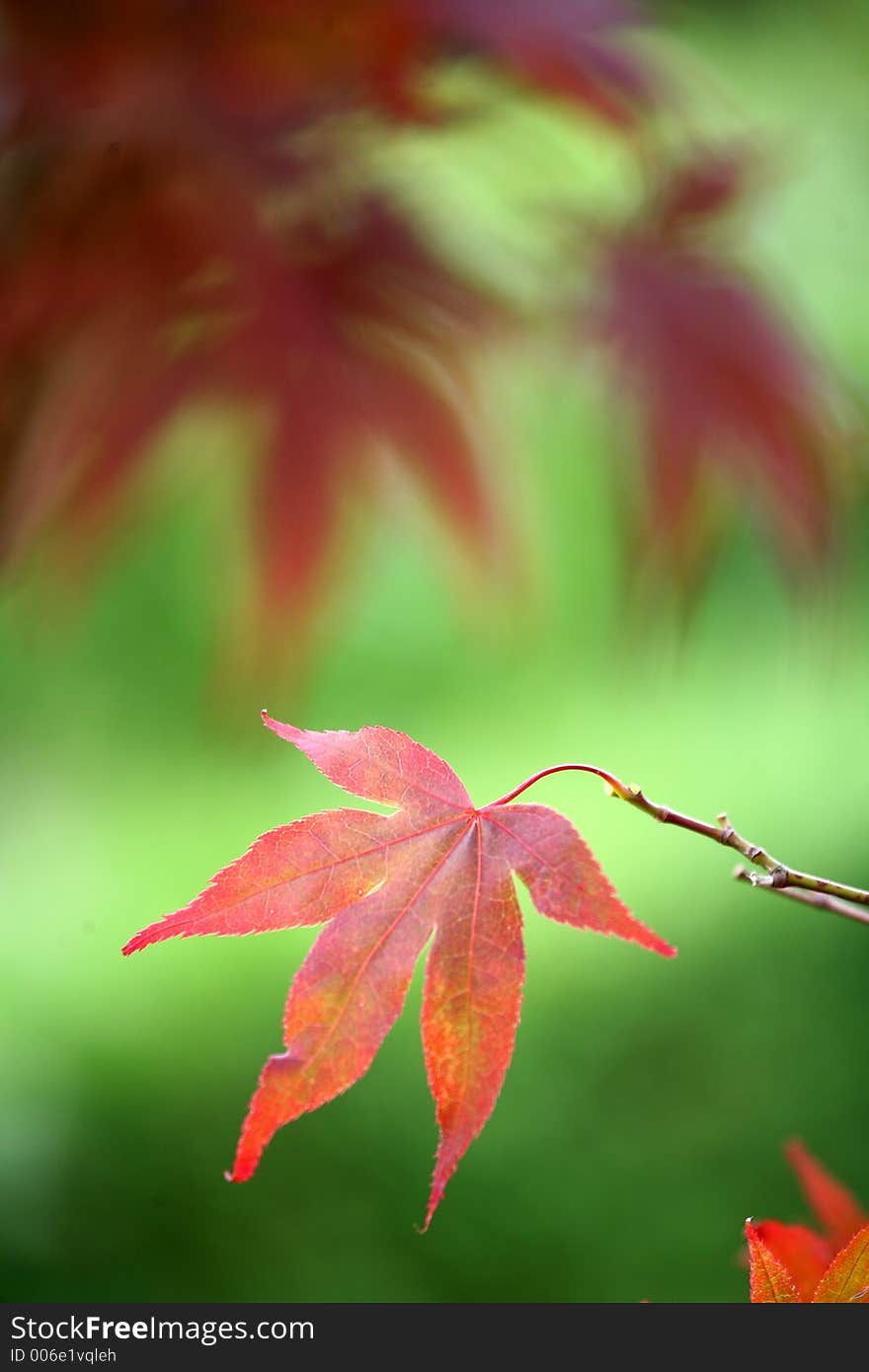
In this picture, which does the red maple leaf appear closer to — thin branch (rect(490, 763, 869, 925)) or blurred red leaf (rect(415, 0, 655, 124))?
thin branch (rect(490, 763, 869, 925))

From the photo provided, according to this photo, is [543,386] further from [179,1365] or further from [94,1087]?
[179,1365]

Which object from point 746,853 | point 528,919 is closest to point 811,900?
point 746,853

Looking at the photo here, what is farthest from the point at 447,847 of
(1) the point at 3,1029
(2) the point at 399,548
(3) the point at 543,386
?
(2) the point at 399,548

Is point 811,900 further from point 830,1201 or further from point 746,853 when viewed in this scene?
point 830,1201

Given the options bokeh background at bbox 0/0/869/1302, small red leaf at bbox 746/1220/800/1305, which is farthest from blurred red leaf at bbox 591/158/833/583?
small red leaf at bbox 746/1220/800/1305


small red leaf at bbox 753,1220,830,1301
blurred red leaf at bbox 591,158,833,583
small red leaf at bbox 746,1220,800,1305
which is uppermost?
blurred red leaf at bbox 591,158,833,583
